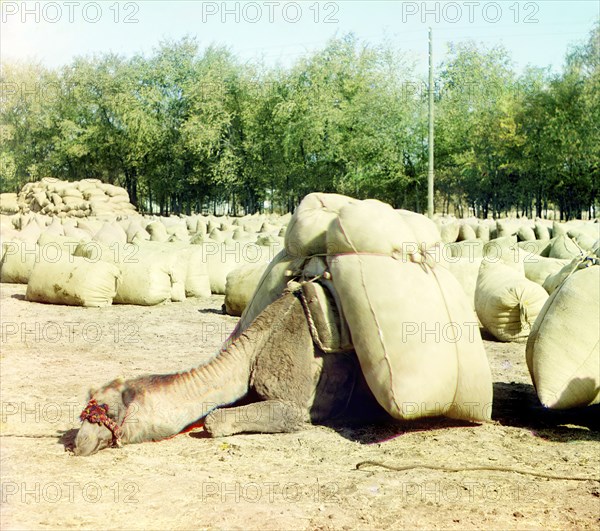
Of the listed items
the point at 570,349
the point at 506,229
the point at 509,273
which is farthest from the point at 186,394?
the point at 506,229

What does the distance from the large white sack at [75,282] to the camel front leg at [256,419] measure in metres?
6.63

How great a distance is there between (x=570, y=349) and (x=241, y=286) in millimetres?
5658

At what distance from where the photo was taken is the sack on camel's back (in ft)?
15.8

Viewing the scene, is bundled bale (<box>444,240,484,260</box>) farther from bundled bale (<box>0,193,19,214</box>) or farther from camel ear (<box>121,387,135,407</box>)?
bundled bale (<box>0,193,19,214</box>)

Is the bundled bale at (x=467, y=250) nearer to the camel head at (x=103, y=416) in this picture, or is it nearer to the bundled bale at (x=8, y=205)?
the camel head at (x=103, y=416)

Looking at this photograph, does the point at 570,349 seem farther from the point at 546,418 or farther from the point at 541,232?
the point at 541,232

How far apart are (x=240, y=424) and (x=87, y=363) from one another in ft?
9.22

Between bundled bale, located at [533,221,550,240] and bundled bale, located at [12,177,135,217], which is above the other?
bundled bale, located at [12,177,135,217]

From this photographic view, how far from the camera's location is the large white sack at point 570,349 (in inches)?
198

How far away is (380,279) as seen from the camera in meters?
4.96

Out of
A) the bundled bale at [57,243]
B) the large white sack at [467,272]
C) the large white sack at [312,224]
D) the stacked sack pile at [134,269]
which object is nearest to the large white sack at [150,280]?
the stacked sack pile at [134,269]

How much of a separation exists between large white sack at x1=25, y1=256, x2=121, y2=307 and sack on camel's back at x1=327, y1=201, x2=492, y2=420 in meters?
6.65

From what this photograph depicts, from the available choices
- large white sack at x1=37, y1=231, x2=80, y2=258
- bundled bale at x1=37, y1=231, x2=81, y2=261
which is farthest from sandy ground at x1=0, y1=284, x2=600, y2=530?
large white sack at x1=37, y1=231, x2=80, y2=258

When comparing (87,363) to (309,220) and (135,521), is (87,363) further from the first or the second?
(135,521)
